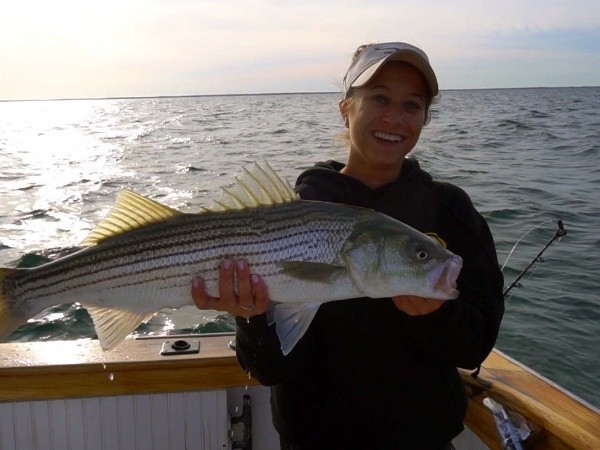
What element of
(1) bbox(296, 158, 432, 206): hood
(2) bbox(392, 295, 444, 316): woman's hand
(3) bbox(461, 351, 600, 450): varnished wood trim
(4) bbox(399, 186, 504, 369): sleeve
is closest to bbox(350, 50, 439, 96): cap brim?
(1) bbox(296, 158, 432, 206): hood

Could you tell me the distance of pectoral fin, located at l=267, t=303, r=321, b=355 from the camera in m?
3.07

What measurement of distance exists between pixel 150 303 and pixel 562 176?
16416mm

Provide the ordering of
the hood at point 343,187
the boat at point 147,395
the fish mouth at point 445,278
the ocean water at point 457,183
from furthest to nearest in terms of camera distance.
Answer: the ocean water at point 457,183
the boat at point 147,395
the hood at point 343,187
the fish mouth at point 445,278

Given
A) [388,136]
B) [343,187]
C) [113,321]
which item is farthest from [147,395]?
[388,136]

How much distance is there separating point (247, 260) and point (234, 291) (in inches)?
7.3

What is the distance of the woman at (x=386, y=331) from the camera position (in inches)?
126

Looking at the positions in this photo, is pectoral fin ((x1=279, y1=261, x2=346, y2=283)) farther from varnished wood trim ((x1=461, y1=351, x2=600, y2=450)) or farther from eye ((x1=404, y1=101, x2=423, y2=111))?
varnished wood trim ((x1=461, y1=351, x2=600, y2=450))

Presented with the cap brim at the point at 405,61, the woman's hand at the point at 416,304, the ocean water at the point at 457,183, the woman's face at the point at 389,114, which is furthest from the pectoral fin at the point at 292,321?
the ocean water at the point at 457,183

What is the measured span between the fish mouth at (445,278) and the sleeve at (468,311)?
0.49ft

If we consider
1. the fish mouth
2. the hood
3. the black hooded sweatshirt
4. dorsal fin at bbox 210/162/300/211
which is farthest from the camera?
the hood

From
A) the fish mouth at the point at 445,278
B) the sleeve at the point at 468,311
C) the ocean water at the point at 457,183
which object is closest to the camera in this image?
the fish mouth at the point at 445,278

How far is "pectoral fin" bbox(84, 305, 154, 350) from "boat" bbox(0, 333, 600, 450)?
0.73m

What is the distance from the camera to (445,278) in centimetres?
300

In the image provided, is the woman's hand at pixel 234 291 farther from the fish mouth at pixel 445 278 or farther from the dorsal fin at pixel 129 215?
the fish mouth at pixel 445 278
